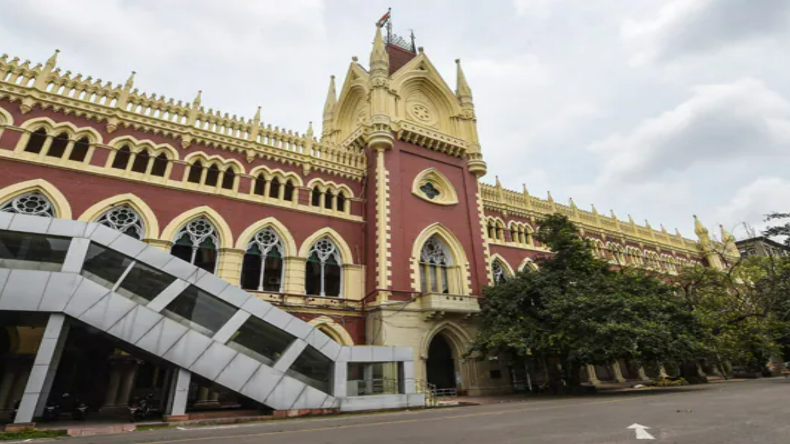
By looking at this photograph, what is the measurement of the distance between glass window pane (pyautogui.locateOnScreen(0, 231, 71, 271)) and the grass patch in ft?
13.0

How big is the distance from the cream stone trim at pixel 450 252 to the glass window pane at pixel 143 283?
11.9m

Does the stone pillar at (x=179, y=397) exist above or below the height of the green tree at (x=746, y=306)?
below

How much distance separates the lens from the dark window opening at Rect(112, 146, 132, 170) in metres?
17.4

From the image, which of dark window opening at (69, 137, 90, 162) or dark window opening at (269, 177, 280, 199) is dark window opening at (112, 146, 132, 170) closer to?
dark window opening at (69, 137, 90, 162)

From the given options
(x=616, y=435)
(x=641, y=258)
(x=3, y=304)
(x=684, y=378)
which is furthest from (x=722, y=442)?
(x=641, y=258)

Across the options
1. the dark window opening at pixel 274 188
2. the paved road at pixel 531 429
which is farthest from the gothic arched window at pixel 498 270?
the paved road at pixel 531 429

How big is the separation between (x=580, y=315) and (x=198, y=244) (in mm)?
16692

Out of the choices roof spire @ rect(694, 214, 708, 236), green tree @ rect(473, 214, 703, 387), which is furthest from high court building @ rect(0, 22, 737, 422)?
roof spire @ rect(694, 214, 708, 236)

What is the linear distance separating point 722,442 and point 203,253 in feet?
58.8

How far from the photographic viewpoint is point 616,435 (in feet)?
23.3

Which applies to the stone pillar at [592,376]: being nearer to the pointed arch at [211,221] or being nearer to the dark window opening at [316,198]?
the dark window opening at [316,198]

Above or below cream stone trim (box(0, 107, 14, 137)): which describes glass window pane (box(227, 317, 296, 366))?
below

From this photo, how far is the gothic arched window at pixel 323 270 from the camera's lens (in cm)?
1980

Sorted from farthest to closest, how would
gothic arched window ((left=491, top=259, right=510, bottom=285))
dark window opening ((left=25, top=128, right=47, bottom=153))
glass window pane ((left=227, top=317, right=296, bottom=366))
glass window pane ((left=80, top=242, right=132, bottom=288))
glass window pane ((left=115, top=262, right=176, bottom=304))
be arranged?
gothic arched window ((left=491, top=259, right=510, bottom=285))
dark window opening ((left=25, top=128, right=47, bottom=153))
glass window pane ((left=227, top=317, right=296, bottom=366))
glass window pane ((left=115, top=262, right=176, bottom=304))
glass window pane ((left=80, top=242, right=132, bottom=288))
